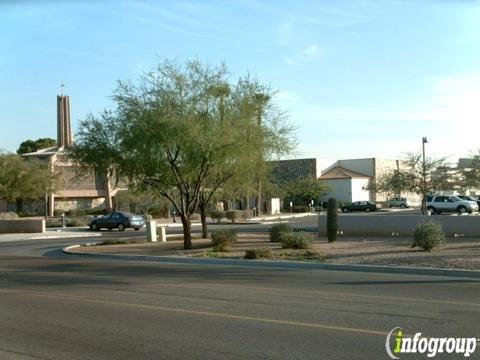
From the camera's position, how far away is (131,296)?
12.5 metres

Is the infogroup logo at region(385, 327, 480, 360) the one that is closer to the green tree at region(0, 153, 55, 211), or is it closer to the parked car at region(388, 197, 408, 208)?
the green tree at region(0, 153, 55, 211)

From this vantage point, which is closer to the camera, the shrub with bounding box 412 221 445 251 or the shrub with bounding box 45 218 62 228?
the shrub with bounding box 412 221 445 251

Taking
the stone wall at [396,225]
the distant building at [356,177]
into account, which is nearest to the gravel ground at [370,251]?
the stone wall at [396,225]

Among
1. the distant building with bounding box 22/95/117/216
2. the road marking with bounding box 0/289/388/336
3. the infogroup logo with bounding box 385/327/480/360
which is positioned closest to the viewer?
the infogroup logo with bounding box 385/327/480/360

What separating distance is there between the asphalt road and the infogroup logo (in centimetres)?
16

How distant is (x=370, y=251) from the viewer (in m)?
21.7

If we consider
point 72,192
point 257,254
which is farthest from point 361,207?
point 257,254

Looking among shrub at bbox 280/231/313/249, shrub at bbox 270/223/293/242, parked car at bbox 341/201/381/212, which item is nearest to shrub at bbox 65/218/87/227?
shrub at bbox 270/223/293/242

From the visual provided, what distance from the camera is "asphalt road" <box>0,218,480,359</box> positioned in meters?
7.83

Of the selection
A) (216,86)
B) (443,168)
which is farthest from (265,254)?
(443,168)

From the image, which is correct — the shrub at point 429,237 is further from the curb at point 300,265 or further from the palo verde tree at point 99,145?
the palo verde tree at point 99,145

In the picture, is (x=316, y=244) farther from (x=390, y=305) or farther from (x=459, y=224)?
(x=390, y=305)

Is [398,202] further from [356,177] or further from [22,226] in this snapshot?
[22,226]

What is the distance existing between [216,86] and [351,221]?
1046 cm
